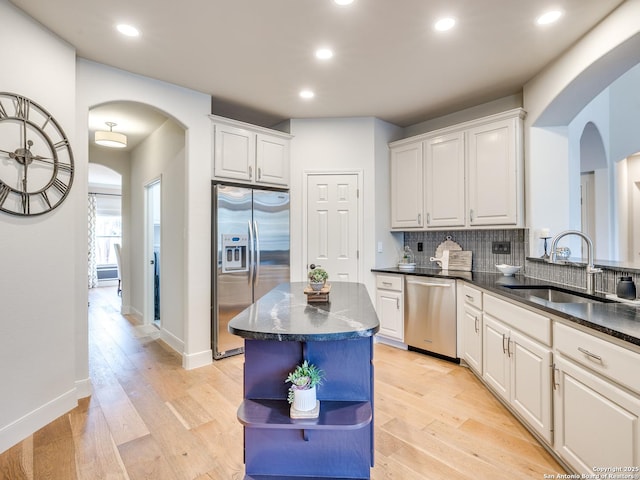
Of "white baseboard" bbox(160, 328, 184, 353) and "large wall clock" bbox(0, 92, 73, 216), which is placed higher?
"large wall clock" bbox(0, 92, 73, 216)

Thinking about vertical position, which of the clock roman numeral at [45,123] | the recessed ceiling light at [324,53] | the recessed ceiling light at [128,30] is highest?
the recessed ceiling light at [324,53]

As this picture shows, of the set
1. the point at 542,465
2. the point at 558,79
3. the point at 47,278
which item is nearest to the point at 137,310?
the point at 47,278

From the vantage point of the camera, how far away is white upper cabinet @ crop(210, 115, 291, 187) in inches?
131

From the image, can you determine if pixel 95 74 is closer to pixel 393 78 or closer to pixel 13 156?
pixel 13 156

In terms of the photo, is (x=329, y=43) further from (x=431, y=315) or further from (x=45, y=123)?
(x=431, y=315)

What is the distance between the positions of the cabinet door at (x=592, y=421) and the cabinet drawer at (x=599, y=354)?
0.16 feet

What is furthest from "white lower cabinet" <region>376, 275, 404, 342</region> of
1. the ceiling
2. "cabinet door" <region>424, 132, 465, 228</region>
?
the ceiling

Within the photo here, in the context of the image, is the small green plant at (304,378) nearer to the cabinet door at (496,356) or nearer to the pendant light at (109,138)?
the cabinet door at (496,356)

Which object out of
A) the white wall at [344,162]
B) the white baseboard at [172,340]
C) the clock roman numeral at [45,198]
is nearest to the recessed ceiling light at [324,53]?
the white wall at [344,162]

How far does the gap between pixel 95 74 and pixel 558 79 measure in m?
3.76

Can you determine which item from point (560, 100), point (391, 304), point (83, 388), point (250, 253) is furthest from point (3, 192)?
point (560, 100)

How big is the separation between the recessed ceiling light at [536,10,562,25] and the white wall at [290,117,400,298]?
1.94 m

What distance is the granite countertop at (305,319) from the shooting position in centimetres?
120

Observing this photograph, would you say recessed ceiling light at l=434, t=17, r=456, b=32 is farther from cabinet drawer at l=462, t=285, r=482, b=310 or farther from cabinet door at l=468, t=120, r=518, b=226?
cabinet drawer at l=462, t=285, r=482, b=310
